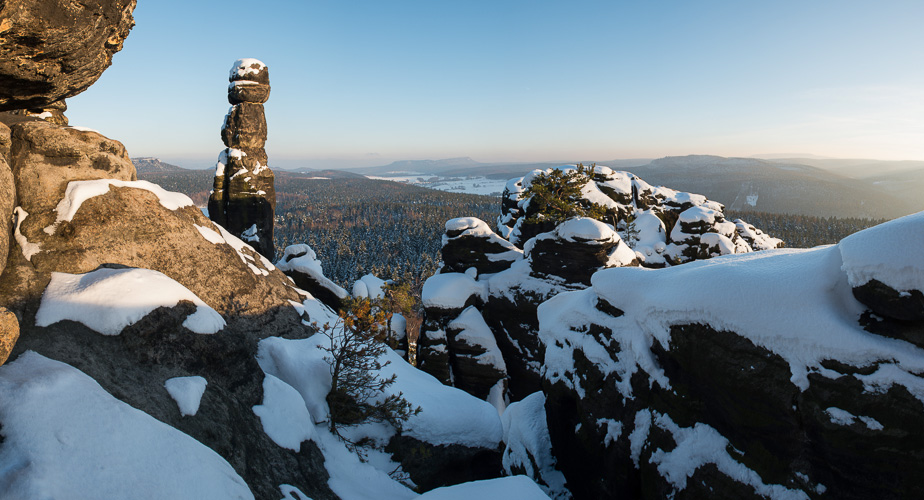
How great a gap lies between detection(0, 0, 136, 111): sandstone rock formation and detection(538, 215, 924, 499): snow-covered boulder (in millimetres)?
14633

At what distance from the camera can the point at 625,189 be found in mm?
35719

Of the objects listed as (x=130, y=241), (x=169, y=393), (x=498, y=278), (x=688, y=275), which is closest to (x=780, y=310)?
(x=688, y=275)

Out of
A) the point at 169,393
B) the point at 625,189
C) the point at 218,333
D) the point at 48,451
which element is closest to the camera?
the point at 48,451

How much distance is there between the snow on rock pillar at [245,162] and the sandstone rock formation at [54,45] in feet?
77.6

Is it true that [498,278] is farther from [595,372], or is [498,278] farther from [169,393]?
[169,393]

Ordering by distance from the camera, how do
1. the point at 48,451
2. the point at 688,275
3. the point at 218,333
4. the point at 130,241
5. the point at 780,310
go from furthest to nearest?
1. the point at 130,241
2. the point at 218,333
3. the point at 688,275
4. the point at 780,310
5. the point at 48,451

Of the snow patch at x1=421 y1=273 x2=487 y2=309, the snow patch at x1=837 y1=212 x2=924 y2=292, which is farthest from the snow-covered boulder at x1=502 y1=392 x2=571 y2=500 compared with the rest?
the snow patch at x1=837 y1=212 x2=924 y2=292

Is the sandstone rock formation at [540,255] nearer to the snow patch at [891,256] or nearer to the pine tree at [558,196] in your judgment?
the pine tree at [558,196]

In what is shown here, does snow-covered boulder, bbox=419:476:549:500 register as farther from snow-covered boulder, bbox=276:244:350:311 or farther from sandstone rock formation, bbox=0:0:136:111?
snow-covered boulder, bbox=276:244:350:311

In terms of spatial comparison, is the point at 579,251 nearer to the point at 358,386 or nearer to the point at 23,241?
the point at 358,386

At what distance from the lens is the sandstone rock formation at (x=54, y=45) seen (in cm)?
705

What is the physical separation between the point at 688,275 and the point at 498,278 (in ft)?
54.5

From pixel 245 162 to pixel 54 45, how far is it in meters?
27.0

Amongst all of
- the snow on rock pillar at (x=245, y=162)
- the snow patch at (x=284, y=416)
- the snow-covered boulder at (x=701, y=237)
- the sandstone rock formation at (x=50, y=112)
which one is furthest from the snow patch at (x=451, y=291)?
the sandstone rock formation at (x=50, y=112)
